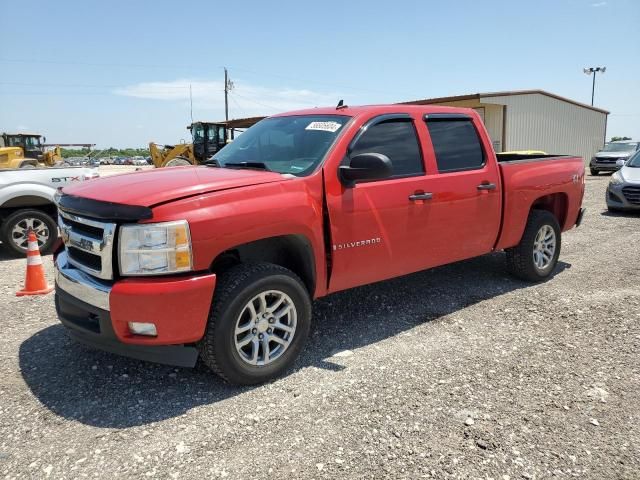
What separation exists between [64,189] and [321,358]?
2333 millimetres

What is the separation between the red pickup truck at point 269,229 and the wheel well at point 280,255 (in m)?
0.01

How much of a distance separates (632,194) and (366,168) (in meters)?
9.31

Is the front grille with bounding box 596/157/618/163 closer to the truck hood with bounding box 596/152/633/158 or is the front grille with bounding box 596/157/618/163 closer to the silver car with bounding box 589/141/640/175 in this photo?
the silver car with bounding box 589/141/640/175

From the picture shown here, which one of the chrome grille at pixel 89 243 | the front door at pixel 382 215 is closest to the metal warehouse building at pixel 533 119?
the front door at pixel 382 215

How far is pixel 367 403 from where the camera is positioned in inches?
125

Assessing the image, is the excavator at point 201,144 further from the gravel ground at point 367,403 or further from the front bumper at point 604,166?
the gravel ground at point 367,403

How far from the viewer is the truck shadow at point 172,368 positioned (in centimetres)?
316

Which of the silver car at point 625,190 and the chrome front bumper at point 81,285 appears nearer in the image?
the chrome front bumper at point 81,285

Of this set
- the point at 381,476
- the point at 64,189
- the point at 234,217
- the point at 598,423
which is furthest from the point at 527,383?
the point at 64,189

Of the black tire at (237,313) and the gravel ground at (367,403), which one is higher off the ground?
the black tire at (237,313)

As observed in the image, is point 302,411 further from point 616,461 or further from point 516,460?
point 616,461

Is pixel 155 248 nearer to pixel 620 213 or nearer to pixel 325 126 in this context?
pixel 325 126

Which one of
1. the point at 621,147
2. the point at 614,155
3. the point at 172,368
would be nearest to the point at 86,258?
the point at 172,368

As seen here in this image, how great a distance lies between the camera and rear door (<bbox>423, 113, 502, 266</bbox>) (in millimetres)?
4453
